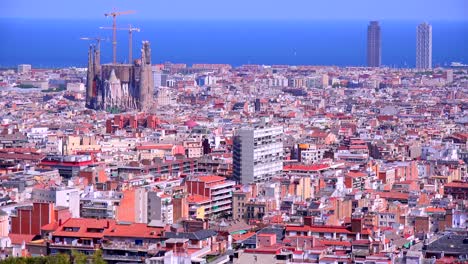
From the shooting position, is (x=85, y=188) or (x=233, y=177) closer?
(x=85, y=188)

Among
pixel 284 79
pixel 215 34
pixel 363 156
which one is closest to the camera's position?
pixel 363 156

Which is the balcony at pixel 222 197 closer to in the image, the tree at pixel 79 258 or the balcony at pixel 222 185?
the balcony at pixel 222 185

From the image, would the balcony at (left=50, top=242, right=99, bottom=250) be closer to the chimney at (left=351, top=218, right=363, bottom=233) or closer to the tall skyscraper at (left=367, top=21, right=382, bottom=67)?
the chimney at (left=351, top=218, right=363, bottom=233)

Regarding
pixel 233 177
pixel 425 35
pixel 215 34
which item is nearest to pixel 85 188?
pixel 233 177

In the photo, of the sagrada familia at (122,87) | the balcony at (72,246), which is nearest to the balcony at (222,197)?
the balcony at (72,246)

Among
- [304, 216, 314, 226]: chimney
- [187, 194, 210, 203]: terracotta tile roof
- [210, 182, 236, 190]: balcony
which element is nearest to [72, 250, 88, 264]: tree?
[304, 216, 314, 226]: chimney

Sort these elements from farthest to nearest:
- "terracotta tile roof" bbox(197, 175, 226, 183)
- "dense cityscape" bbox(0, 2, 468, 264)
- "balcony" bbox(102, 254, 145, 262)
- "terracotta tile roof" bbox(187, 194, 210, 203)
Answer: "terracotta tile roof" bbox(197, 175, 226, 183) < "terracotta tile roof" bbox(187, 194, 210, 203) < "dense cityscape" bbox(0, 2, 468, 264) < "balcony" bbox(102, 254, 145, 262)

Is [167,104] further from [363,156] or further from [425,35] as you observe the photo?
[425,35]
